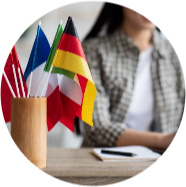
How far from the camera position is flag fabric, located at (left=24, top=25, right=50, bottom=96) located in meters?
0.81

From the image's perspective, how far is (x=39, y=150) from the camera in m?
0.76

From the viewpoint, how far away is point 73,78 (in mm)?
806

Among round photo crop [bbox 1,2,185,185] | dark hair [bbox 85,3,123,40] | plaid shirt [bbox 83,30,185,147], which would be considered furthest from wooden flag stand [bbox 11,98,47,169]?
dark hair [bbox 85,3,123,40]

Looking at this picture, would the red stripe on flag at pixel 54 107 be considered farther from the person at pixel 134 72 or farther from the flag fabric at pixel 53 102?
the person at pixel 134 72

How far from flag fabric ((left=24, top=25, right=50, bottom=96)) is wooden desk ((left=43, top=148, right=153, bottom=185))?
0.20 m

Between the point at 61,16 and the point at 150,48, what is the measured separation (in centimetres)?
114

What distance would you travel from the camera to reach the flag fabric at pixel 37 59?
81 cm

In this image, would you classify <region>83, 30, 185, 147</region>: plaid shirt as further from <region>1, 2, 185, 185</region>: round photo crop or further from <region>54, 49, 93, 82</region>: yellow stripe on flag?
<region>54, 49, 93, 82</region>: yellow stripe on flag

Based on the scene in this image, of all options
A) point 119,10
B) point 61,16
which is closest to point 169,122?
point 119,10

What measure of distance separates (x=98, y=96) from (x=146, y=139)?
0.32 metres

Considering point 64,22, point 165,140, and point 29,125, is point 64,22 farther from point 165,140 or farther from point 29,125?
point 29,125

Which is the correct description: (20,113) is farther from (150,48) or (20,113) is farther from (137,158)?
(150,48)

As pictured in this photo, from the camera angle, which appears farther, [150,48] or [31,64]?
[150,48]

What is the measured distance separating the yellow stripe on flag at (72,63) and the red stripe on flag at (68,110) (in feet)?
0.32
